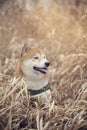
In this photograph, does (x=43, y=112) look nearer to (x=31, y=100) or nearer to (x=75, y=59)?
(x=31, y=100)

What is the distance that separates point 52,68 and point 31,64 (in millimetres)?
1400

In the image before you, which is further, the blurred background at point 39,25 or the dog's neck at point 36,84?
the blurred background at point 39,25

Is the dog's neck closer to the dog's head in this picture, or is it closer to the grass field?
the dog's head

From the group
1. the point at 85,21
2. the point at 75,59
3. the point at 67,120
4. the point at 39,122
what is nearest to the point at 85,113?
the point at 67,120

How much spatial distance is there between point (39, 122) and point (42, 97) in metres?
0.53

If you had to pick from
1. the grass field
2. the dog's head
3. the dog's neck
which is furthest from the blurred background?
the dog's neck

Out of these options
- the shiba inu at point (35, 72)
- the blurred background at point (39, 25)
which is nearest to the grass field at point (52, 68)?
the blurred background at point (39, 25)

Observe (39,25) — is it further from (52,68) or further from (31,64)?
(31,64)

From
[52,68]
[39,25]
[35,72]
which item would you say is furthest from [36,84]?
[39,25]

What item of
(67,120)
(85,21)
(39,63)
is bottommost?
(67,120)

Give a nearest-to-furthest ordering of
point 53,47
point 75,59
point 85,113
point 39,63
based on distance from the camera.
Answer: point 85,113 → point 39,63 → point 75,59 → point 53,47

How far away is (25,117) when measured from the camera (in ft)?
14.7

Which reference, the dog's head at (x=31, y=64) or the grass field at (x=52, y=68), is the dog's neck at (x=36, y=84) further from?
the grass field at (x=52, y=68)

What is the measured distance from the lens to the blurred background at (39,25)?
7.28m
